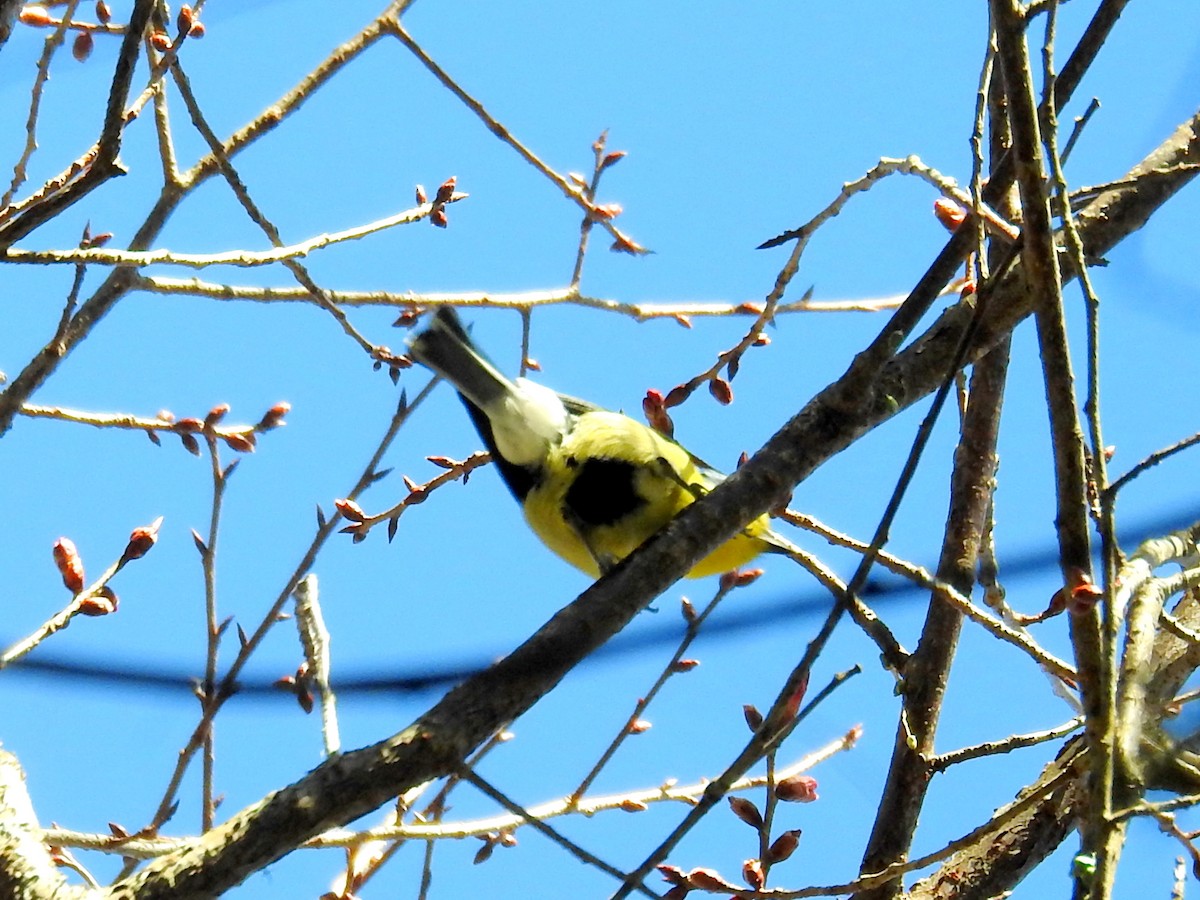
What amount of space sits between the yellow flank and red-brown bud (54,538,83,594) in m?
1.31

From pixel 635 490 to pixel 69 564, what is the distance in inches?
56.4

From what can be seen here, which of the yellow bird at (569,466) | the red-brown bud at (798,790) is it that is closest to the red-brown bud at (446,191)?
the yellow bird at (569,466)

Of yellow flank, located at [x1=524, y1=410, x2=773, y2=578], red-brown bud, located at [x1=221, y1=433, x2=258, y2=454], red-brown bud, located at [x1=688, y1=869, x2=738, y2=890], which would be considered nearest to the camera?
red-brown bud, located at [x1=688, y1=869, x2=738, y2=890]

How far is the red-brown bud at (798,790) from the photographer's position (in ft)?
8.41

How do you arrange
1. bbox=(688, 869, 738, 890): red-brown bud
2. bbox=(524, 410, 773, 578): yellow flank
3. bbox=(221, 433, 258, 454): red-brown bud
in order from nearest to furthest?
1. bbox=(688, 869, 738, 890): red-brown bud
2. bbox=(221, 433, 258, 454): red-brown bud
3. bbox=(524, 410, 773, 578): yellow flank

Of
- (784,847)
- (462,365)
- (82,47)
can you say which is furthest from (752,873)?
(82,47)

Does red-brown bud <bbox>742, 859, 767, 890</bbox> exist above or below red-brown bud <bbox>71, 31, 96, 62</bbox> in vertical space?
below

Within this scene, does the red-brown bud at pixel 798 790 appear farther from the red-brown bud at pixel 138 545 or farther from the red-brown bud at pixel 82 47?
the red-brown bud at pixel 82 47

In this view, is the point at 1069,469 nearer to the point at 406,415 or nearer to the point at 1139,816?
the point at 1139,816

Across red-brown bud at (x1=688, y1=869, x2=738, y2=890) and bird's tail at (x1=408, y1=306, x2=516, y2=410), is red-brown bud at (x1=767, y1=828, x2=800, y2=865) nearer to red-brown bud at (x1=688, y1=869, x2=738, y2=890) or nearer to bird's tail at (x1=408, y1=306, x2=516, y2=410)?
red-brown bud at (x1=688, y1=869, x2=738, y2=890)

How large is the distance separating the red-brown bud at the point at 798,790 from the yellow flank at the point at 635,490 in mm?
734

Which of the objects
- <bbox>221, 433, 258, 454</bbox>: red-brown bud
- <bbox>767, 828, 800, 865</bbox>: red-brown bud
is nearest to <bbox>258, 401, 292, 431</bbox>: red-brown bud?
<bbox>221, 433, 258, 454</bbox>: red-brown bud

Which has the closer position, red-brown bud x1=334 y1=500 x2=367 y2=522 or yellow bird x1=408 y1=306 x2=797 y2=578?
red-brown bud x1=334 y1=500 x2=367 y2=522

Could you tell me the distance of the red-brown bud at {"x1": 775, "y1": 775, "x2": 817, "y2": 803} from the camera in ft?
8.41
